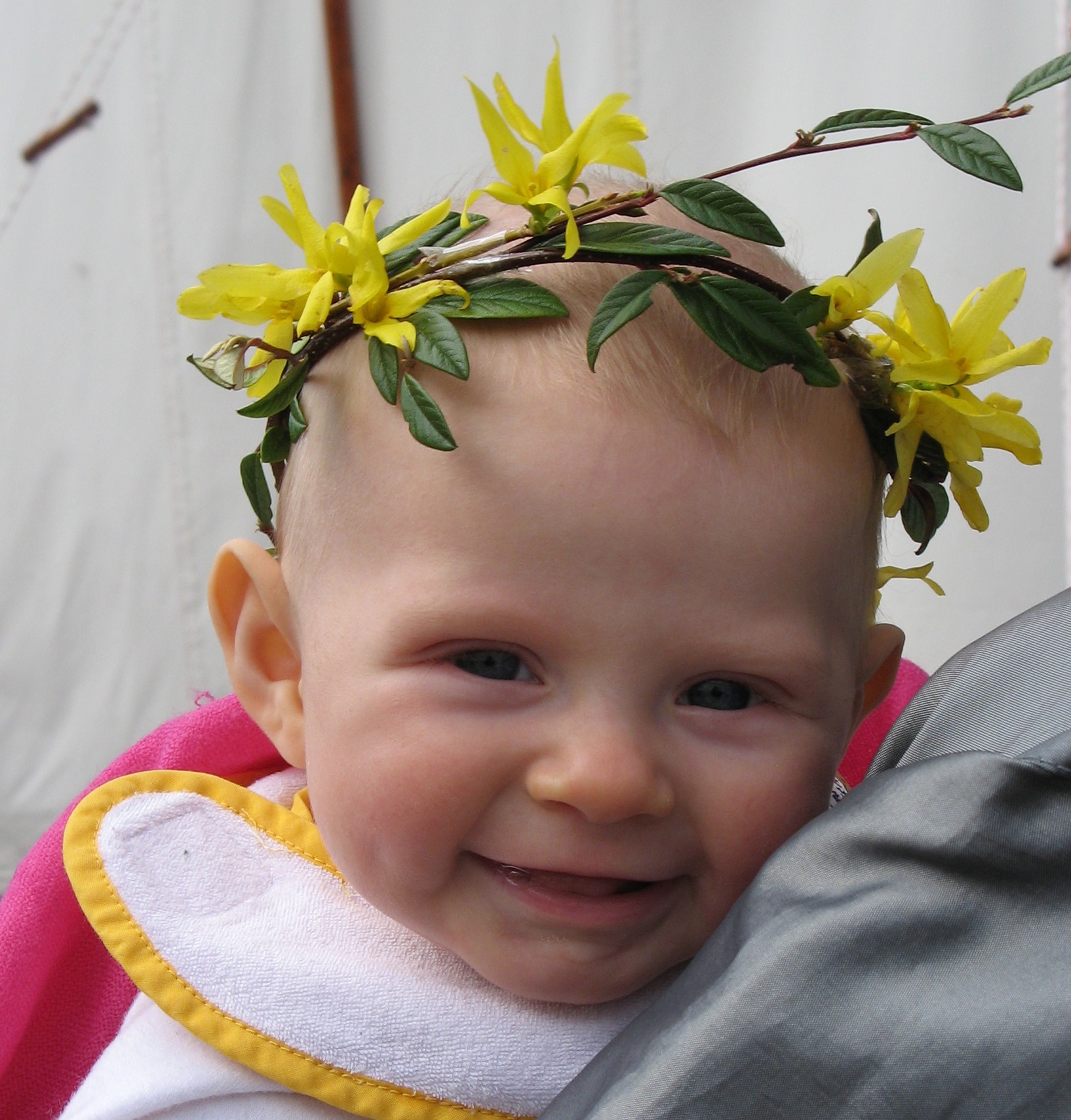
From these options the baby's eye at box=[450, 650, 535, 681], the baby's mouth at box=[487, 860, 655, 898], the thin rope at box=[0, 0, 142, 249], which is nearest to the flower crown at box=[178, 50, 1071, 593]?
the baby's eye at box=[450, 650, 535, 681]

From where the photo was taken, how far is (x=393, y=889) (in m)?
0.58

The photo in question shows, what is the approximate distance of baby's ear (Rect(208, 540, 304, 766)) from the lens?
684 millimetres

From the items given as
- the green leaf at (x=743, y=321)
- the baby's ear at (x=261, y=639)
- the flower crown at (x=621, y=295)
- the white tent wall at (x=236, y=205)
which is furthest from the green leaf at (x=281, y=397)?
the white tent wall at (x=236, y=205)

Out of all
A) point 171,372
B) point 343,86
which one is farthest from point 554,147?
point 171,372

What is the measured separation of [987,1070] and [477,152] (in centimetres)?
136

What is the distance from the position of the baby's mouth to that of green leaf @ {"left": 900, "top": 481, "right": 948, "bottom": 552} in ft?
0.91

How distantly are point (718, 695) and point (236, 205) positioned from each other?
1.23m

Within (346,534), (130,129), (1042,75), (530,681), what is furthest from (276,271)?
(130,129)

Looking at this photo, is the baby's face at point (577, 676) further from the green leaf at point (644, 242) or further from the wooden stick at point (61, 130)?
the wooden stick at point (61, 130)

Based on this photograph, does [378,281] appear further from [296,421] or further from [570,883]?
[570,883]

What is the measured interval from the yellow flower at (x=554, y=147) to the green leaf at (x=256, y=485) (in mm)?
240

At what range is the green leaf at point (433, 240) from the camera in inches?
24.0

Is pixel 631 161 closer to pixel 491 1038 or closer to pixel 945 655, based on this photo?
pixel 491 1038

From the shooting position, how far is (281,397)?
619 millimetres
